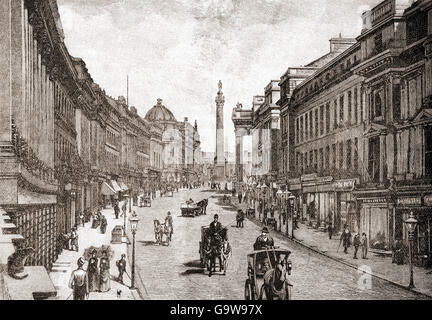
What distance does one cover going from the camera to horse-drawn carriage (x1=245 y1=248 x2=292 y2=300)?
11.5 meters

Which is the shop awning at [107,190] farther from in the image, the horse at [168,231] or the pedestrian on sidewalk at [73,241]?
the horse at [168,231]

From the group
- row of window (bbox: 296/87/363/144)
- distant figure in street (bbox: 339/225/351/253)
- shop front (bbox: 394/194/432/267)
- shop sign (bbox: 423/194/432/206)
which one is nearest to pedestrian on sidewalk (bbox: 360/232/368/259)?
distant figure in street (bbox: 339/225/351/253)

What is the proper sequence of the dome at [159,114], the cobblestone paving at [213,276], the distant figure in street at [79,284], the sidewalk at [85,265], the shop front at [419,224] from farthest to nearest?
the dome at [159,114] < the shop front at [419,224] < the cobblestone paving at [213,276] < the sidewalk at [85,265] < the distant figure in street at [79,284]

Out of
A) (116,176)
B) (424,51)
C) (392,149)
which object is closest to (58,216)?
(116,176)

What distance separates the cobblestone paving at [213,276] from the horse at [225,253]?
0.15 meters

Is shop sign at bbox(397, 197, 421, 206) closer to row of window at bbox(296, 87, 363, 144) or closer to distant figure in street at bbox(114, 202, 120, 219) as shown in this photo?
row of window at bbox(296, 87, 363, 144)

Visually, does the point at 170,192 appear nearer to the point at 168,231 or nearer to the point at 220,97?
the point at 168,231

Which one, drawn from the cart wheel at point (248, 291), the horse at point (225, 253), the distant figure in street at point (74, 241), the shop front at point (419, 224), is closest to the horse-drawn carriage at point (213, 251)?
the horse at point (225, 253)

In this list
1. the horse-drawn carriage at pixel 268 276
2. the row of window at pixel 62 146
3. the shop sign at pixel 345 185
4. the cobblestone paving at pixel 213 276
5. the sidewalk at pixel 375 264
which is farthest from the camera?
the shop sign at pixel 345 185

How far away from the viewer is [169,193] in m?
17.0

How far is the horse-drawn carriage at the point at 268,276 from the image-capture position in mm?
11461

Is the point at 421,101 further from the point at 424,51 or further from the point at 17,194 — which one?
the point at 17,194

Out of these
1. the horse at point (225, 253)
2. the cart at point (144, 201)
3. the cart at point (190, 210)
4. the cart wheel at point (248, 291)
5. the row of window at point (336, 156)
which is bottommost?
the cart wheel at point (248, 291)

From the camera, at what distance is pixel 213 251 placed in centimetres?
1340
